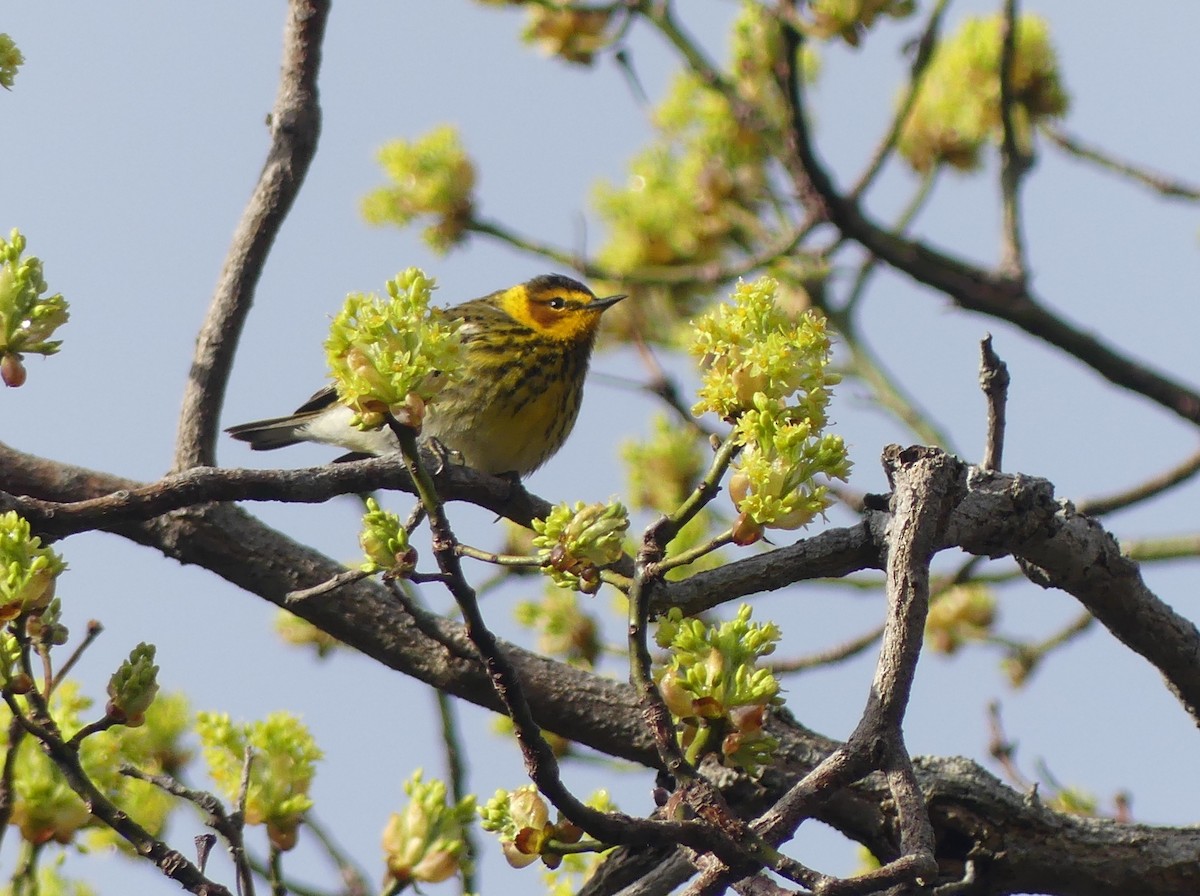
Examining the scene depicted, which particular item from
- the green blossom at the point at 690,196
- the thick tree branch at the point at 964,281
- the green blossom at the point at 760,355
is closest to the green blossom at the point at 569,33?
the green blossom at the point at 690,196

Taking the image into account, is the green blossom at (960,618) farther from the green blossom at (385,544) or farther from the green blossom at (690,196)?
the green blossom at (385,544)

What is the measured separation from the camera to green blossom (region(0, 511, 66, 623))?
214cm

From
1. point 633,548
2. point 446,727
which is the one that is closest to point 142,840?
point 446,727

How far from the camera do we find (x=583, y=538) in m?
2.04

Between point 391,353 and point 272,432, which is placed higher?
point 272,432

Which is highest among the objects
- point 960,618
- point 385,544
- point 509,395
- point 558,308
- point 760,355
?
point 558,308

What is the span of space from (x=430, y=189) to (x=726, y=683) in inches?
178

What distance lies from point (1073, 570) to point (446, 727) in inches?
62.5

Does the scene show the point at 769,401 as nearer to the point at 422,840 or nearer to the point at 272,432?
the point at 422,840

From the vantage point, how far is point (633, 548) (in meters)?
5.36

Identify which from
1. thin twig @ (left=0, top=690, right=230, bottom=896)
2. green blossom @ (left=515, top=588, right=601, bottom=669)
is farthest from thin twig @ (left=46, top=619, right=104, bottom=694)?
green blossom @ (left=515, top=588, right=601, bottom=669)

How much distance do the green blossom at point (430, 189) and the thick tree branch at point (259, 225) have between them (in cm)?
231

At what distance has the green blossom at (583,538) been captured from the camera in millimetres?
2043

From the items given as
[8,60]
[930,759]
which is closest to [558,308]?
[930,759]
